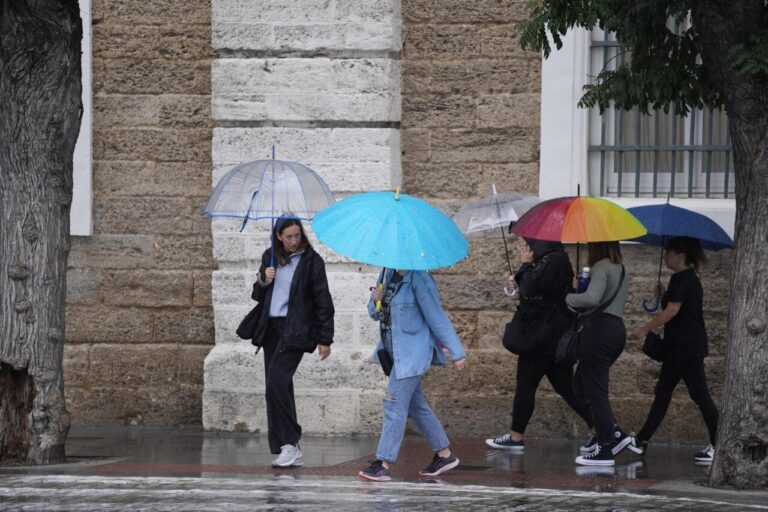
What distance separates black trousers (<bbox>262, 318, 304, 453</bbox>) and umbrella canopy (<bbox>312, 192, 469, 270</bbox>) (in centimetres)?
131

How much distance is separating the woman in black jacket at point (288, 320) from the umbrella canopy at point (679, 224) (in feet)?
7.91

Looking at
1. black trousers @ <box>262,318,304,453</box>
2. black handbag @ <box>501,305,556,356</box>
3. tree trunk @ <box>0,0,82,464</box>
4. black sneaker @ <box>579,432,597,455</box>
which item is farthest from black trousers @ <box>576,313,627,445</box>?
tree trunk @ <box>0,0,82,464</box>

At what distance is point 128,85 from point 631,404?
4.93 m

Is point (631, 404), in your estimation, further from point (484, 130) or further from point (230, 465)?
point (230, 465)

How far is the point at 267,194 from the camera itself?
10148mm

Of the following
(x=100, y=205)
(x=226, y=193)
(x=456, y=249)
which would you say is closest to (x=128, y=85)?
(x=100, y=205)

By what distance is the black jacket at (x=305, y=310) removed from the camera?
9.96 meters

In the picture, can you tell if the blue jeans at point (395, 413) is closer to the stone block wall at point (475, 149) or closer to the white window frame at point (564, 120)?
the stone block wall at point (475, 149)

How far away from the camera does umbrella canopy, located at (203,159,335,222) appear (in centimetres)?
1009

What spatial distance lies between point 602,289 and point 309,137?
3.11 meters

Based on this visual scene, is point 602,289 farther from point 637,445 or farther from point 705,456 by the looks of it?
point 705,456

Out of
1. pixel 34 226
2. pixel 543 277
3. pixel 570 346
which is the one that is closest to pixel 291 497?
pixel 570 346

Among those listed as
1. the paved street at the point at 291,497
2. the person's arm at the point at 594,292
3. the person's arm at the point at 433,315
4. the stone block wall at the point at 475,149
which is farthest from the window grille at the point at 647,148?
the paved street at the point at 291,497

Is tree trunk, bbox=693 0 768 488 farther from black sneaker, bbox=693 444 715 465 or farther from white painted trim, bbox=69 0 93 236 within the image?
white painted trim, bbox=69 0 93 236
